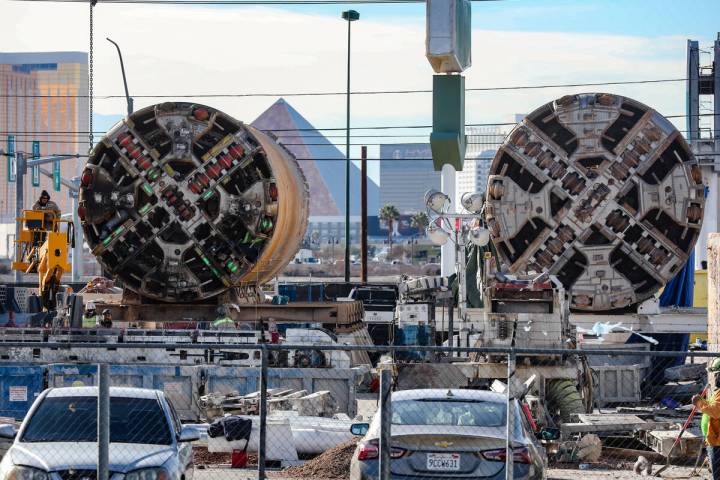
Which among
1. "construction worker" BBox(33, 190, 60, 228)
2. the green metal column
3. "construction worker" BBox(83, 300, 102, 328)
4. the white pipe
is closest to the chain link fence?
"construction worker" BBox(83, 300, 102, 328)

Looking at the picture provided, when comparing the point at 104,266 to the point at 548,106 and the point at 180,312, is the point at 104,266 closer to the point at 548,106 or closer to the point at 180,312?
the point at 180,312

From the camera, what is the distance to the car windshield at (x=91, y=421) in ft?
42.6

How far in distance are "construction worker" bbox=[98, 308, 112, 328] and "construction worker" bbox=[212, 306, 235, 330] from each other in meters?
2.04

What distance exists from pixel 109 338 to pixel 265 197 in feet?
20.0

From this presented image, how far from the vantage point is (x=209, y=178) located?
27078 mm

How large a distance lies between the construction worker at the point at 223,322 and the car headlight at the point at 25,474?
36.4ft

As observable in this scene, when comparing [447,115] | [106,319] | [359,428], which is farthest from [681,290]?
[359,428]

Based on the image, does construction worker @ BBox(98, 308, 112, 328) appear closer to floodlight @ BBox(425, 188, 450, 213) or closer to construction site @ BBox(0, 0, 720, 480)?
construction site @ BBox(0, 0, 720, 480)

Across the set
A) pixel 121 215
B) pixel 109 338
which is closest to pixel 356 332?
pixel 121 215

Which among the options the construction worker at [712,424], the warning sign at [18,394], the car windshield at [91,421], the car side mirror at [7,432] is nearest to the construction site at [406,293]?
the warning sign at [18,394]

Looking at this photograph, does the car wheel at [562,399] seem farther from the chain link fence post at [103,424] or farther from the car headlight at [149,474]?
the chain link fence post at [103,424]

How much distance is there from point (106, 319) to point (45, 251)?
2120mm

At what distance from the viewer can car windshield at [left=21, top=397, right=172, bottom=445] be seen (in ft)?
42.6

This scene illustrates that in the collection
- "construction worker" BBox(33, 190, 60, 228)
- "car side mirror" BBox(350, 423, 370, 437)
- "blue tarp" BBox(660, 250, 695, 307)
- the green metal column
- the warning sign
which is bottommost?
the warning sign
